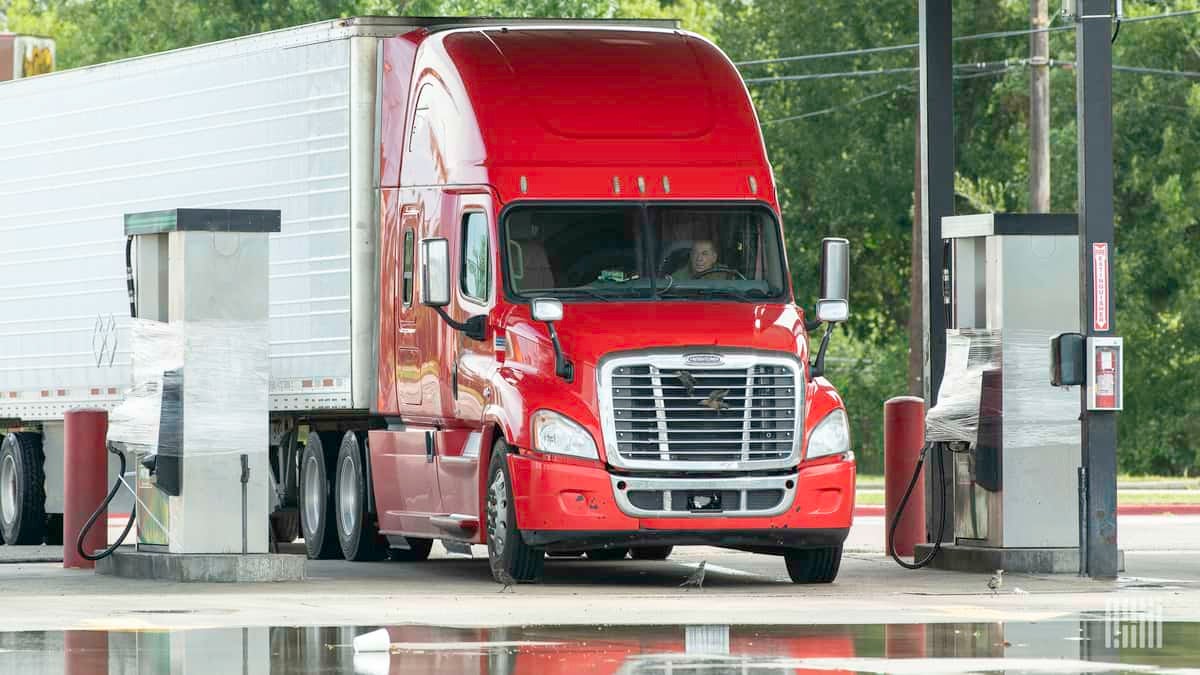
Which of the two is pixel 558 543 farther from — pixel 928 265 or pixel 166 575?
pixel 928 265

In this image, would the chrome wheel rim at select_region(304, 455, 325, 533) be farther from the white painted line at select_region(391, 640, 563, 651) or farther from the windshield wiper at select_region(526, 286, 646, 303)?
the white painted line at select_region(391, 640, 563, 651)

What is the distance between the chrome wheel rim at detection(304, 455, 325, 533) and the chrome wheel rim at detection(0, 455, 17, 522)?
4283 millimetres

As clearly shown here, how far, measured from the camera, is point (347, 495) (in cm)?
2219

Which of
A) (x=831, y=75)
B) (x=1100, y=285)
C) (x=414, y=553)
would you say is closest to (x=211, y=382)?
(x=414, y=553)

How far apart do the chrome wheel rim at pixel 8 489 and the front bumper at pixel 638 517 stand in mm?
9636

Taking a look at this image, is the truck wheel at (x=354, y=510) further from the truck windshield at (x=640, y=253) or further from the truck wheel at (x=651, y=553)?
the truck windshield at (x=640, y=253)

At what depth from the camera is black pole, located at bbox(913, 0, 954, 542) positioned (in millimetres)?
21359

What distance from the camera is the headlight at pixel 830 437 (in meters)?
18.3

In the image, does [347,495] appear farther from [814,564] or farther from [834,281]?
[834,281]

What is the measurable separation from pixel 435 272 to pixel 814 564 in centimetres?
331

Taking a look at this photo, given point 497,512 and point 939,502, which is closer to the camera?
point 497,512

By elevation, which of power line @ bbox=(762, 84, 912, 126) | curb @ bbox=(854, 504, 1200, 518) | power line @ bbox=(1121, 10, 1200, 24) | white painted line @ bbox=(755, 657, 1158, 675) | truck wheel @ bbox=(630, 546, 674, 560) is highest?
power line @ bbox=(1121, 10, 1200, 24)

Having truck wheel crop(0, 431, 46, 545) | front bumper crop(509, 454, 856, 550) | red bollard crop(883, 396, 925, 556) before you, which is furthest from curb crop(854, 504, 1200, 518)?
front bumper crop(509, 454, 856, 550)

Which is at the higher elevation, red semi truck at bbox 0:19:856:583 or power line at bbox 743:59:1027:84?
power line at bbox 743:59:1027:84
